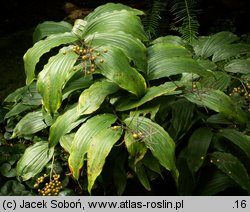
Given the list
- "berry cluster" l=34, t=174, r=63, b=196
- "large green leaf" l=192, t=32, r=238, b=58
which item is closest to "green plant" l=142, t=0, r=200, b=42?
"large green leaf" l=192, t=32, r=238, b=58

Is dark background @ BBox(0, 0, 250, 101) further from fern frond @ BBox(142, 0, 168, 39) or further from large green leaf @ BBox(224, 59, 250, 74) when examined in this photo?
large green leaf @ BBox(224, 59, 250, 74)

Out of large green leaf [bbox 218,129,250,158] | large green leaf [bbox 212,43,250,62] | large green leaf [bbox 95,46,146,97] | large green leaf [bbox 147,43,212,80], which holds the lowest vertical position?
large green leaf [bbox 218,129,250,158]

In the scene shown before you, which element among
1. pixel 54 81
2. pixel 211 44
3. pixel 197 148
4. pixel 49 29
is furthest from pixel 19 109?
pixel 211 44

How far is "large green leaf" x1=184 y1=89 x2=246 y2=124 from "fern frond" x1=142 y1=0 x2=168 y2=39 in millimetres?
1257

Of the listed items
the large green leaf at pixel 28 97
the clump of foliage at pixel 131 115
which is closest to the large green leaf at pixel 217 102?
the clump of foliage at pixel 131 115

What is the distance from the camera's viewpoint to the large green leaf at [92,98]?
1.57m

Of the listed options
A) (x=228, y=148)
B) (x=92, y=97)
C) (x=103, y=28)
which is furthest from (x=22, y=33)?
(x=228, y=148)

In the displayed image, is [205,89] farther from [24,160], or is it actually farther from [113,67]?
[24,160]

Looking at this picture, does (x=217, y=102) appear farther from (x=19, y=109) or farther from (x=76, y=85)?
(x=19, y=109)

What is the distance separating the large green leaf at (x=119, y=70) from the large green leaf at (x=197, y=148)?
31cm

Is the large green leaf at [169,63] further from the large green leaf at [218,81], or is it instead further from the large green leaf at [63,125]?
the large green leaf at [63,125]

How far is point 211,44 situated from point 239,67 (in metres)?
0.25

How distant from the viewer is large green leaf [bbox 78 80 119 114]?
1568 millimetres
